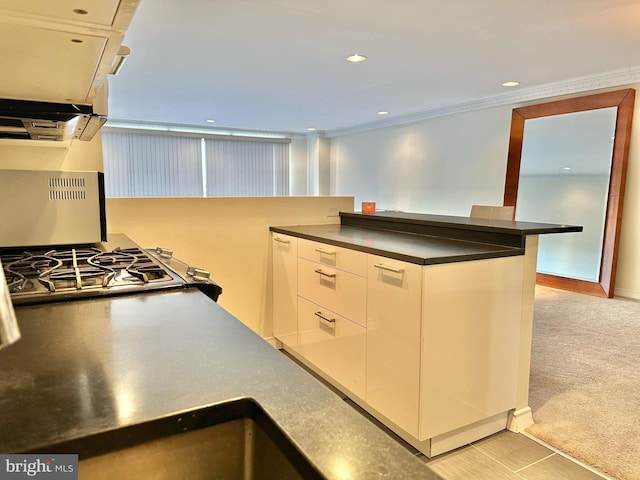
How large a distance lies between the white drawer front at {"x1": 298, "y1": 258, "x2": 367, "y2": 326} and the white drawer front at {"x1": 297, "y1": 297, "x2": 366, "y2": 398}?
0.15 ft

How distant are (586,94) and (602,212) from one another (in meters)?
1.29

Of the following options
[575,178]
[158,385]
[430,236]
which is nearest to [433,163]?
[575,178]

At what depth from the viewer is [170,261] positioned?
5.12 ft

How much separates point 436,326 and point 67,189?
1.61 metres

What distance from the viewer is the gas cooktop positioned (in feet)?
3.52

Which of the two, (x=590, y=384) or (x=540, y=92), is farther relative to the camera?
(x=540, y=92)

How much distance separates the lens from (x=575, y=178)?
4746 millimetres

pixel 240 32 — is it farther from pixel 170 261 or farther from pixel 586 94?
pixel 586 94

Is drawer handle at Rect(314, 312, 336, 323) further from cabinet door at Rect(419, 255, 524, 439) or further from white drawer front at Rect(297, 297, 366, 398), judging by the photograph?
cabinet door at Rect(419, 255, 524, 439)

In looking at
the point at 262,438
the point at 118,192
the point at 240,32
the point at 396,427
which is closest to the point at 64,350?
the point at 262,438

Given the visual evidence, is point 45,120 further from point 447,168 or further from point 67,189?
point 447,168

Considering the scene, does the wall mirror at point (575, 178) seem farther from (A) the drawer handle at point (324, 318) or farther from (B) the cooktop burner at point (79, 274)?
(B) the cooktop burner at point (79, 274)

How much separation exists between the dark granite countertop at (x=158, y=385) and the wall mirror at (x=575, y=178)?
4.85 metres

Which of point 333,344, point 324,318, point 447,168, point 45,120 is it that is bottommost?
point 333,344
